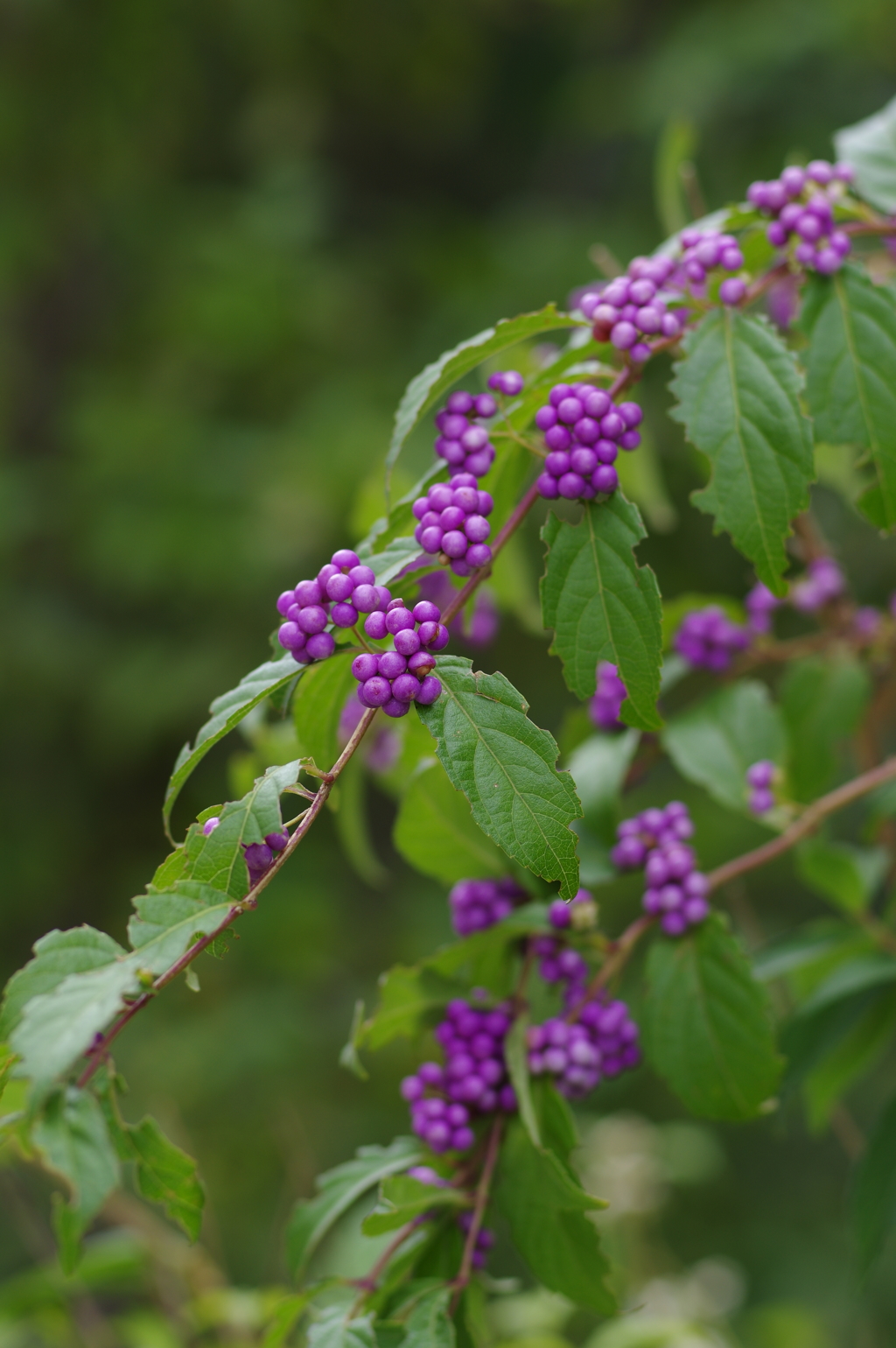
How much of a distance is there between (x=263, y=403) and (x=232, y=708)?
452 centimetres

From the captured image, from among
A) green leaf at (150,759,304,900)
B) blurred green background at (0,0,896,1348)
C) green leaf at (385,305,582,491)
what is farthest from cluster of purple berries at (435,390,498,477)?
blurred green background at (0,0,896,1348)

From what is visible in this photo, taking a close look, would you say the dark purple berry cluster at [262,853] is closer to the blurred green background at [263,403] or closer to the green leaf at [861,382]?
the green leaf at [861,382]

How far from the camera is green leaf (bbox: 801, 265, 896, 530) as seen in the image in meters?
0.76

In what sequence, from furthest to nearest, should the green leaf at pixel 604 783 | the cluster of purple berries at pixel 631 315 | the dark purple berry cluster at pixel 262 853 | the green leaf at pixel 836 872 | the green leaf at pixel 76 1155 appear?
the green leaf at pixel 836 872, the green leaf at pixel 604 783, the cluster of purple berries at pixel 631 315, the dark purple berry cluster at pixel 262 853, the green leaf at pixel 76 1155

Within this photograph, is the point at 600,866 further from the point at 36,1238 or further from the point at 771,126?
the point at 771,126

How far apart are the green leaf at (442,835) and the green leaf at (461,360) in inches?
11.9

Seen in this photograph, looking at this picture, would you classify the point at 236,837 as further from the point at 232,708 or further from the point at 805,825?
the point at 805,825

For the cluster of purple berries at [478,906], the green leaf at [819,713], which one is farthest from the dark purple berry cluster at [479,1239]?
the green leaf at [819,713]

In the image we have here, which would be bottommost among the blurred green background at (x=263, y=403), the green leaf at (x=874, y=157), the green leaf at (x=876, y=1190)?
the green leaf at (x=876, y=1190)

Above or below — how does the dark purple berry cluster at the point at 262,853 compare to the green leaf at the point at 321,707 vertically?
below

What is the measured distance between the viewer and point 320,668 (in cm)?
75

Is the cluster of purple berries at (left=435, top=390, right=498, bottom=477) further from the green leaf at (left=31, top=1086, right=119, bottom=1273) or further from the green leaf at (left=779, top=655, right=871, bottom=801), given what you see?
the green leaf at (left=779, top=655, right=871, bottom=801)

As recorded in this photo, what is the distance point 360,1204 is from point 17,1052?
1.04m

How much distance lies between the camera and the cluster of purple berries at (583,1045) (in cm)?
86
